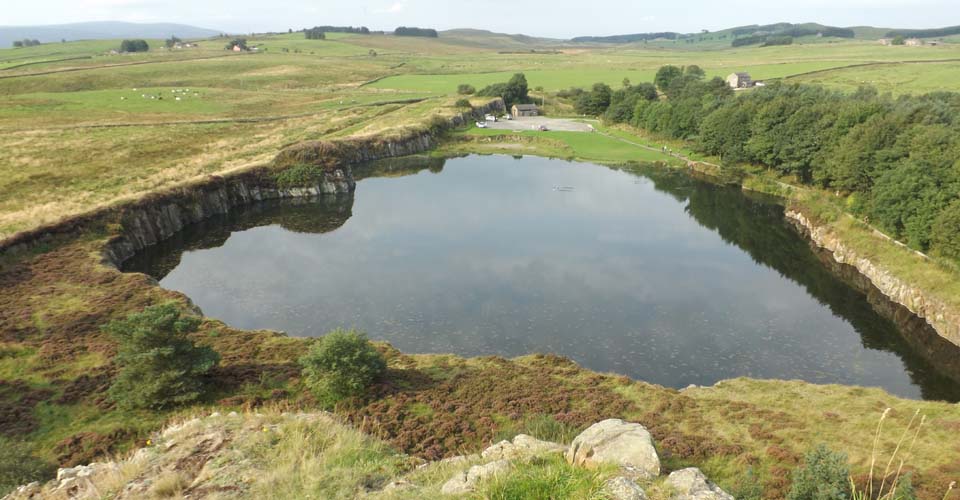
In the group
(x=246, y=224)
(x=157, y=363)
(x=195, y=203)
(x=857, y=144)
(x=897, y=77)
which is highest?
(x=897, y=77)

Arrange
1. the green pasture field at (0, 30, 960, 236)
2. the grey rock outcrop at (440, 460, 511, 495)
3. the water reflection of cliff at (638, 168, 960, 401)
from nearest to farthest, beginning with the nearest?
the grey rock outcrop at (440, 460, 511, 495), the water reflection of cliff at (638, 168, 960, 401), the green pasture field at (0, 30, 960, 236)

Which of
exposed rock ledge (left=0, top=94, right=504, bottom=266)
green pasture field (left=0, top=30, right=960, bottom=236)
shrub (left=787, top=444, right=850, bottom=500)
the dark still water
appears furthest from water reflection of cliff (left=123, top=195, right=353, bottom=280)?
shrub (left=787, top=444, right=850, bottom=500)

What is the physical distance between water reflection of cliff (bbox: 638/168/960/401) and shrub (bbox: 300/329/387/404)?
37900mm

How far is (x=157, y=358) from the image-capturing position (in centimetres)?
2747

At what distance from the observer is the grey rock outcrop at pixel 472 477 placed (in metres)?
13.6

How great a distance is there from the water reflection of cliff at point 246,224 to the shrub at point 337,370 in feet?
109

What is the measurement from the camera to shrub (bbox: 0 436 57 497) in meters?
18.3

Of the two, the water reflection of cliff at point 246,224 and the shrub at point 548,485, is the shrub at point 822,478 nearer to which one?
the shrub at point 548,485

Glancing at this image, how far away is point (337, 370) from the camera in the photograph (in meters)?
28.4

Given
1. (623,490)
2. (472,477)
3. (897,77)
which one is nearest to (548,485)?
(623,490)

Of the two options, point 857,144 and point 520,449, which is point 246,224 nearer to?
point 520,449

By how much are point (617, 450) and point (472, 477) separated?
4734mm

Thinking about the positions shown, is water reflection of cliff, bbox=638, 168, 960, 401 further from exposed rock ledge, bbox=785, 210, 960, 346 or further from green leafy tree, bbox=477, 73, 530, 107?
green leafy tree, bbox=477, 73, 530, 107

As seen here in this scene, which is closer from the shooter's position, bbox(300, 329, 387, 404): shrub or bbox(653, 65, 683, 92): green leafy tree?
bbox(300, 329, 387, 404): shrub
